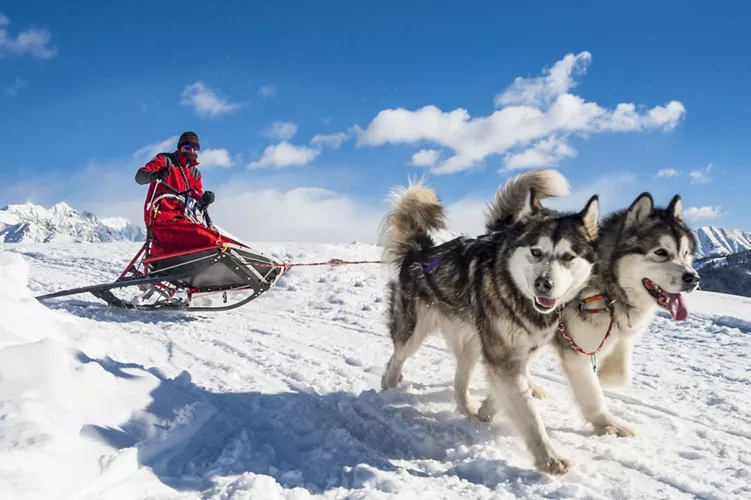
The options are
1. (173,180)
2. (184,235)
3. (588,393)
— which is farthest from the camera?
(173,180)

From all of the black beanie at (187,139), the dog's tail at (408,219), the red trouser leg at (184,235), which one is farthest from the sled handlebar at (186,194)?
the dog's tail at (408,219)

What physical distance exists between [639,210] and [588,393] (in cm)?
126

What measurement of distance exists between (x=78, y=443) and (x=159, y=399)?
78 centimetres

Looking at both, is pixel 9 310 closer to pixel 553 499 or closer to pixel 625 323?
pixel 553 499

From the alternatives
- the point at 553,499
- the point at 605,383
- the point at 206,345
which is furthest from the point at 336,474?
the point at 206,345

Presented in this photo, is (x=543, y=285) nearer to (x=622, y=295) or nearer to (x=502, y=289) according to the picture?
(x=502, y=289)

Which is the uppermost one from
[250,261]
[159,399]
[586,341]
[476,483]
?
[250,261]

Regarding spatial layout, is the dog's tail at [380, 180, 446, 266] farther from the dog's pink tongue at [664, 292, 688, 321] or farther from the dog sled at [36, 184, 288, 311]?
the dog sled at [36, 184, 288, 311]

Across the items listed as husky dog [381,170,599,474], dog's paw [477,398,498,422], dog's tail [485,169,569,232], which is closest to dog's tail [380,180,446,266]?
husky dog [381,170,599,474]

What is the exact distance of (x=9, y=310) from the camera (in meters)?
3.09

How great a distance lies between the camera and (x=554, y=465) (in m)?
2.55

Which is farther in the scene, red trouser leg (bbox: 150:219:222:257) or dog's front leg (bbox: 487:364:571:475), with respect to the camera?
red trouser leg (bbox: 150:219:222:257)

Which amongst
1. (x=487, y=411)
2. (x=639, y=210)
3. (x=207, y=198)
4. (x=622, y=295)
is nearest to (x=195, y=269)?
(x=207, y=198)

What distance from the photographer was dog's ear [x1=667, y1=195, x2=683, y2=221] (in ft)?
11.3
